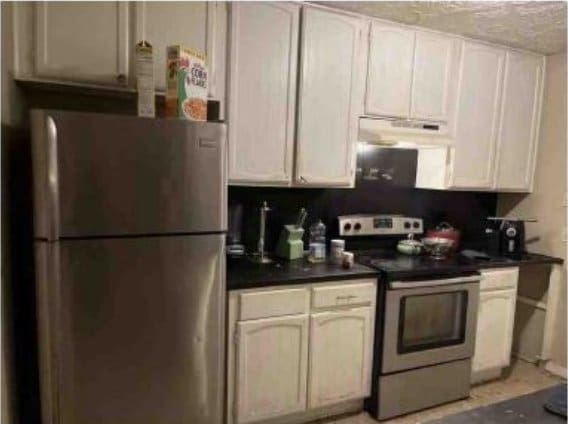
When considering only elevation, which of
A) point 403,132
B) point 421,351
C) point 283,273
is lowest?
point 421,351

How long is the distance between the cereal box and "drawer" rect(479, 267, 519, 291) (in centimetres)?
198

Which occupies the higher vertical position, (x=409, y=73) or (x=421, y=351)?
(x=409, y=73)

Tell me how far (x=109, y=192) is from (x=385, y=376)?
1.76m

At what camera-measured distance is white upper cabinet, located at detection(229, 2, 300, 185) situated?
2145mm

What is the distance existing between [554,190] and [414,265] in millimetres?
1361

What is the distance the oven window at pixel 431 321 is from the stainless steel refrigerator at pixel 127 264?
3.71ft

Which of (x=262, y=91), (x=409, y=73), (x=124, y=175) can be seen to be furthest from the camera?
(x=409, y=73)

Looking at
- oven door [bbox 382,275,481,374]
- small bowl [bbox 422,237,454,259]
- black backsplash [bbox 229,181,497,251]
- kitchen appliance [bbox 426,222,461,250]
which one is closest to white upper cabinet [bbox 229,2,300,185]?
black backsplash [bbox 229,181,497,251]

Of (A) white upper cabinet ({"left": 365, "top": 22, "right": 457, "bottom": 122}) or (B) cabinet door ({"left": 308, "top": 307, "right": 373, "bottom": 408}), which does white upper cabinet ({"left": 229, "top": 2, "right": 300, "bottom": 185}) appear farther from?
(B) cabinet door ({"left": 308, "top": 307, "right": 373, "bottom": 408})

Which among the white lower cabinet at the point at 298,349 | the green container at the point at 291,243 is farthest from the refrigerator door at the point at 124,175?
the green container at the point at 291,243

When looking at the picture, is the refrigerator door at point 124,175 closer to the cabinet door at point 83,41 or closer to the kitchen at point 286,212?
the kitchen at point 286,212

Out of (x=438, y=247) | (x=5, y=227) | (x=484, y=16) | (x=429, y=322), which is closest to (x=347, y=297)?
(x=429, y=322)

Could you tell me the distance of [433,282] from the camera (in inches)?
95.4

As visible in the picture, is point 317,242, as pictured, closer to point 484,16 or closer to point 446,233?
point 446,233
